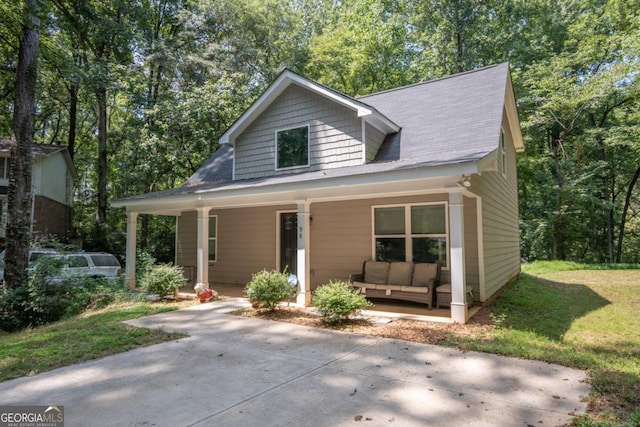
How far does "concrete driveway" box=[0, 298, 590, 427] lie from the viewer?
2.95 metres

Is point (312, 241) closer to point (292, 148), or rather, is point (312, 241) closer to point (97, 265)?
point (292, 148)

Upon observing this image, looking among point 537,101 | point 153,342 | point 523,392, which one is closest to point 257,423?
point 523,392

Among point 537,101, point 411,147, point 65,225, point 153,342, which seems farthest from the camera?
point 65,225

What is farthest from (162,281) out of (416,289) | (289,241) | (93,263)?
(416,289)

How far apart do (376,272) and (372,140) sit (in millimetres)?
3023

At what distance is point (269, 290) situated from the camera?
22.6 ft

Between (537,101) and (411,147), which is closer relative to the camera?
(411,147)

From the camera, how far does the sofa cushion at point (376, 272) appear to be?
26.5 ft

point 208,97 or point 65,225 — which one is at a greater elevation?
point 208,97

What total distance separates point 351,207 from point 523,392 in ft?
19.8

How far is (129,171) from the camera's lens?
16.7 m

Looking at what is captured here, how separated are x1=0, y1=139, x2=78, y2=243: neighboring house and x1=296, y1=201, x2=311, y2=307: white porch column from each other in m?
13.8

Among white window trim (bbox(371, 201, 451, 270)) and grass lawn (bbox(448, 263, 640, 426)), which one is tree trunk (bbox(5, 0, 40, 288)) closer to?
white window trim (bbox(371, 201, 451, 270))

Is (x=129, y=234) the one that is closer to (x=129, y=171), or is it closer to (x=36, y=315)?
(x=36, y=315)
